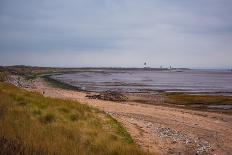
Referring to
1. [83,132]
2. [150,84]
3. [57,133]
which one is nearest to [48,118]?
[83,132]

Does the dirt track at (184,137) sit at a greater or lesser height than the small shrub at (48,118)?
lesser

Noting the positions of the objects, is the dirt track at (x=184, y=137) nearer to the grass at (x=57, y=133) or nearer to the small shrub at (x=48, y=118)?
the grass at (x=57, y=133)

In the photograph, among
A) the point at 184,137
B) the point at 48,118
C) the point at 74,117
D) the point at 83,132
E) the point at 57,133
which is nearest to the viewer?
the point at 57,133

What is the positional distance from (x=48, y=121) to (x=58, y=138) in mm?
4268

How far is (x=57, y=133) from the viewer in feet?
32.5

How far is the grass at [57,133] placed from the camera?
289 inches

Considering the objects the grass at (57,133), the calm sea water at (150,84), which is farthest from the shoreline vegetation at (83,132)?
the calm sea water at (150,84)

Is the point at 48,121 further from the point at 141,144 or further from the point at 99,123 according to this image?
the point at 141,144

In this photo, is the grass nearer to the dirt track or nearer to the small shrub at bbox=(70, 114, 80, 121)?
the small shrub at bbox=(70, 114, 80, 121)

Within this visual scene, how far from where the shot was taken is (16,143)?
6797mm

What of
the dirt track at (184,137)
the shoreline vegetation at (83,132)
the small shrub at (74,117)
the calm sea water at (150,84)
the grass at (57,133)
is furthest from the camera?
the calm sea water at (150,84)

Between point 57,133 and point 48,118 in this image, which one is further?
point 48,118

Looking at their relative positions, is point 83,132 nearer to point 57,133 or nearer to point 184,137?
point 57,133

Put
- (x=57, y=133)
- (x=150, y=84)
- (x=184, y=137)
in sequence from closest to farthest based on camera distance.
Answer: (x=57, y=133) → (x=184, y=137) → (x=150, y=84)
